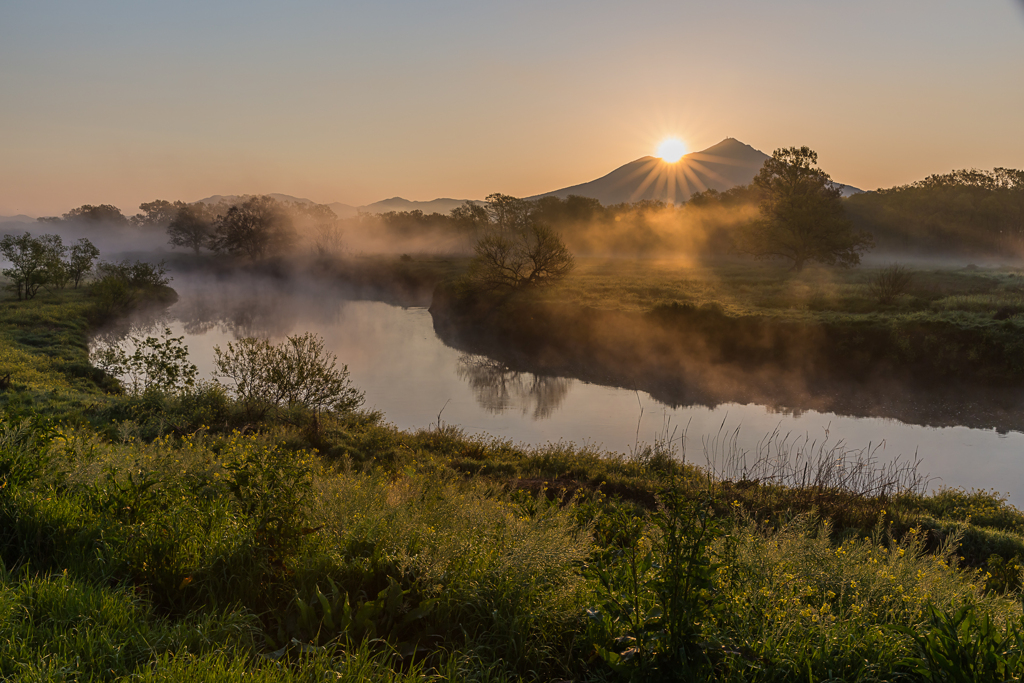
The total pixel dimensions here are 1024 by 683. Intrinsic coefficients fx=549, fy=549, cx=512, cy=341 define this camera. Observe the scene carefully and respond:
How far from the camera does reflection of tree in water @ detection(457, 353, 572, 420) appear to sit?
21047mm

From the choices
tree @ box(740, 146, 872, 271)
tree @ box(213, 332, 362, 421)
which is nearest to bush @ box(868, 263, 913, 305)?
tree @ box(740, 146, 872, 271)

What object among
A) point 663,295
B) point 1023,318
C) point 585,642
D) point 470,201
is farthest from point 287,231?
point 585,642

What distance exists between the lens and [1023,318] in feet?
71.0

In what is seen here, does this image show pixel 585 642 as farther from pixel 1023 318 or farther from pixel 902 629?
pixel 1023 318

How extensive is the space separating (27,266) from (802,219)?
54.9 meters

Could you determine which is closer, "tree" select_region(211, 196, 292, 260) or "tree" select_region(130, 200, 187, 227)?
"tree" select_region(211, 196, 292, 260)

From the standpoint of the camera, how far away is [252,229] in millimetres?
73250

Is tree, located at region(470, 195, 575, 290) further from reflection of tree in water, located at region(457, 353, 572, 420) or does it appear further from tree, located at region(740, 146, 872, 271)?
tree, located at region(740, 146, 872, 271)

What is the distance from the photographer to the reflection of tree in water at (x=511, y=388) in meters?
21.0

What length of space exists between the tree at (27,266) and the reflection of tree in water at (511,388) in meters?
27.4

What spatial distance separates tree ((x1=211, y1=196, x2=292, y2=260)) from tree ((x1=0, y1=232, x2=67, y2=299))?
3832 centimetres

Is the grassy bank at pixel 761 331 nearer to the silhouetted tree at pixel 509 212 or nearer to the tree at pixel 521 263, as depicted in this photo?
the tree at pixel 521 263

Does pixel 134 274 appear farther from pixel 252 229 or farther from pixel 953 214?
pixel 953 214

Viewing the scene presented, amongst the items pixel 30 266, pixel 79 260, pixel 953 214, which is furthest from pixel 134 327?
pixel 953 214
